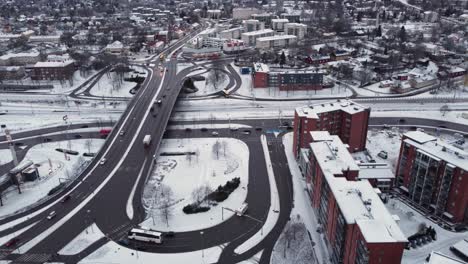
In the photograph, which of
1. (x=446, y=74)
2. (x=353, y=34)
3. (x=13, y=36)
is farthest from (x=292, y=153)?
(x=13, y=36)

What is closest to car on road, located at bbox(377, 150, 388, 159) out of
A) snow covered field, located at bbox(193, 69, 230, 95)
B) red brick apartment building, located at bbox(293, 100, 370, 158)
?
red brick apartment building, located at bbox(293, 100, 370, 158)

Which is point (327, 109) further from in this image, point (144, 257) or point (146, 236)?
point (144, 257)

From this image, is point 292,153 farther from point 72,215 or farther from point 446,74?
point 446,74

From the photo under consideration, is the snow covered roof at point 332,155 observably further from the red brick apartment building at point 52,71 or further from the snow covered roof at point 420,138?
the red brick apartment building at point 52,71

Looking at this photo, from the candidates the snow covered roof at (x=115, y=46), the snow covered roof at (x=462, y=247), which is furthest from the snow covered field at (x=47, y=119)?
the snow covered roof at (x=462, y=247)

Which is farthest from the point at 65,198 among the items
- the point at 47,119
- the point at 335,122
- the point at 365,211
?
the point at 335,122

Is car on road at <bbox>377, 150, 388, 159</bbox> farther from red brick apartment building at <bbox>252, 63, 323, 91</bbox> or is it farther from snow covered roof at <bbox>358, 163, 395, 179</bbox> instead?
red brick apartment building at <bbox>252, 63, 323, 91</bbox>
